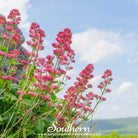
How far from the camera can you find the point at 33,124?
150 inches

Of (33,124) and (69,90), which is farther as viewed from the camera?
(69,90)

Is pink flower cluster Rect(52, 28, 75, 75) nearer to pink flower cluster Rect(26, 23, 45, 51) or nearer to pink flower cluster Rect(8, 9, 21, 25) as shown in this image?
pink flower cluster Rect(26, 23, 45, 51)

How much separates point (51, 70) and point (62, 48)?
0.60m

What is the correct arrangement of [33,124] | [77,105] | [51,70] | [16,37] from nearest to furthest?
1. [51,70]
2. [33,124]
3. [16,37]
4. [77,105]

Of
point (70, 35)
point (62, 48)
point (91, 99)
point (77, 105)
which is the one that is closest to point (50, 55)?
point (62, 48)

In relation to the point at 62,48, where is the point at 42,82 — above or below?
below

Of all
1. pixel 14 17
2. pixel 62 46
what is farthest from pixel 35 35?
pixel 14 17

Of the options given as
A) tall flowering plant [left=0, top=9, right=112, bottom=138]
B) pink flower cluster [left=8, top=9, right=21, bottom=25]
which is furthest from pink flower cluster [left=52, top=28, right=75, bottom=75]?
pink flower cluster [left=8, top=9, right=21, bottom=25]

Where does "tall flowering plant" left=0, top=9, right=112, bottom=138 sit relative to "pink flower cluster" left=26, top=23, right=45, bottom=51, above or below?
below

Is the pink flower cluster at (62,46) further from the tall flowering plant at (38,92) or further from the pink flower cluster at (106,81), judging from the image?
the pink flower cluster at (106,81)

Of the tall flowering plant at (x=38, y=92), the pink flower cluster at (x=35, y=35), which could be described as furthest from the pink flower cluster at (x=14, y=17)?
the pink flower cluster at (x=35, y=35)

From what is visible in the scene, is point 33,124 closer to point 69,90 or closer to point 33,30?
point 69,90

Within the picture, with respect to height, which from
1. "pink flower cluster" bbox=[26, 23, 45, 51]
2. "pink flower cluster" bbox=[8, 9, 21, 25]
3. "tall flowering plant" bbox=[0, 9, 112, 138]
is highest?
"pink flower cluster" bbox=[8, 9, 21, 25]

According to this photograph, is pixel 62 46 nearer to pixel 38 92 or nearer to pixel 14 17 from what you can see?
pixel 38 92
